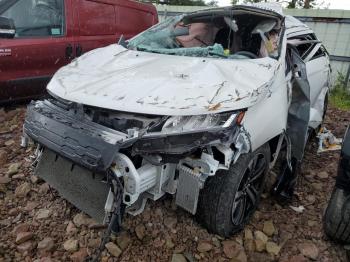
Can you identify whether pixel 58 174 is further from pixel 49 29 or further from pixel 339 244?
pixel 49 29

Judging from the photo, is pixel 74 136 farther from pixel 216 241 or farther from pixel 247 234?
pixel 247 234

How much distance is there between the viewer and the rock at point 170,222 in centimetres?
244

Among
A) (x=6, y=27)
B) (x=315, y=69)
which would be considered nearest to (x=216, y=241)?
(x=315, y=69)

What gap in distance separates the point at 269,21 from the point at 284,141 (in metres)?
1.21

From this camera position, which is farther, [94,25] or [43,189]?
[94,25]

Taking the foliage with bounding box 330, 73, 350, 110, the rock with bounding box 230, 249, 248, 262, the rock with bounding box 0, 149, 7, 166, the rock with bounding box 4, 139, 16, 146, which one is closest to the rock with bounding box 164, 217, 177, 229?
the rock with bounding box 230, 249, 248, 262

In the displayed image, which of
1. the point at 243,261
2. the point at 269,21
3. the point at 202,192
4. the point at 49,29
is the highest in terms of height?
the point at 269,21

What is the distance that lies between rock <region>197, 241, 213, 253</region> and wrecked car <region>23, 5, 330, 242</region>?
0.10 m

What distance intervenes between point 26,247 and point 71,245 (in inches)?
11.5

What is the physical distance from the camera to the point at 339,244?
243cm

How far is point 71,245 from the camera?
7.29ft

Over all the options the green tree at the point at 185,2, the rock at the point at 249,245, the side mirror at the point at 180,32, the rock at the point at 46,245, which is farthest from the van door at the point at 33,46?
the green tree at the point at 185,2

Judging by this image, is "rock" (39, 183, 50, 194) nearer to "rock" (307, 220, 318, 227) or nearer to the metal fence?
"rock" (307, 220, 318, 227)

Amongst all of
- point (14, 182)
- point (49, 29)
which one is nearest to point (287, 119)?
point (14, 182)
